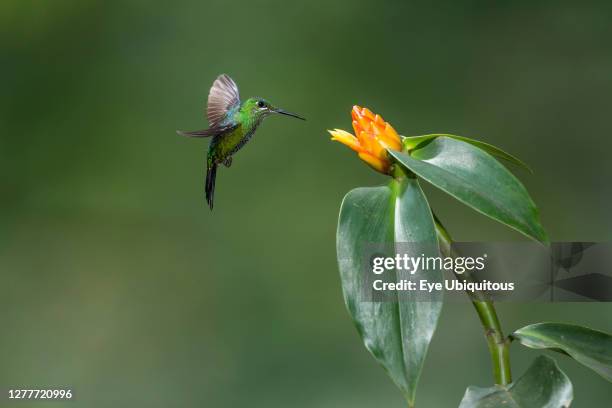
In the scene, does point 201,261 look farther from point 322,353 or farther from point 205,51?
point 205,51

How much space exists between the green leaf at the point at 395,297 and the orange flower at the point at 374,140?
0.05 metres

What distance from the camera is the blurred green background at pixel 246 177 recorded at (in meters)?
1.89

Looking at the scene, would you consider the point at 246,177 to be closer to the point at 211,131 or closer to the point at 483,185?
the point at 211,131

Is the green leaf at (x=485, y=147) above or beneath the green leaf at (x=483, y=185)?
above

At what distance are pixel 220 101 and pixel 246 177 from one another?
1.26 meters

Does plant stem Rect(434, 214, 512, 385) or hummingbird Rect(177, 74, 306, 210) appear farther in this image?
hummingbird Rect(177, 74, 306, 210)

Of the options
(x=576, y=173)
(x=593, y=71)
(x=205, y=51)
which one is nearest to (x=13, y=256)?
(x=205, y=51)

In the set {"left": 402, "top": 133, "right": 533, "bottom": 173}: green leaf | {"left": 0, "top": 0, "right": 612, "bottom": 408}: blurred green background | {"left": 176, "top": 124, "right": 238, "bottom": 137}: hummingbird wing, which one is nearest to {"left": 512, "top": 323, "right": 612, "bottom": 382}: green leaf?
{"left": 402, "top": 133, "right": 533, "bottom": 173}: green leaf

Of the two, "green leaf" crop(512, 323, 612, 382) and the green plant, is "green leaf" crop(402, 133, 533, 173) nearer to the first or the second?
the green plant

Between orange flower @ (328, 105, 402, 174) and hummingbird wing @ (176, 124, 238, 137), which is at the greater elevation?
hummingbird wing @ (176, 124, 238, 137)

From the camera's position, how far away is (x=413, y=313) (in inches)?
18.1

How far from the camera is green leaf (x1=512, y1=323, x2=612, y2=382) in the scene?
0.51 meters

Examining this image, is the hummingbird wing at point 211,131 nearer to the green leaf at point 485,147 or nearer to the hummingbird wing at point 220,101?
the hummingbird wing at point 220,101

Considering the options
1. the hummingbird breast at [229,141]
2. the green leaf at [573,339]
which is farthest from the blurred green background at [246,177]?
the green leaf at [573,339]
